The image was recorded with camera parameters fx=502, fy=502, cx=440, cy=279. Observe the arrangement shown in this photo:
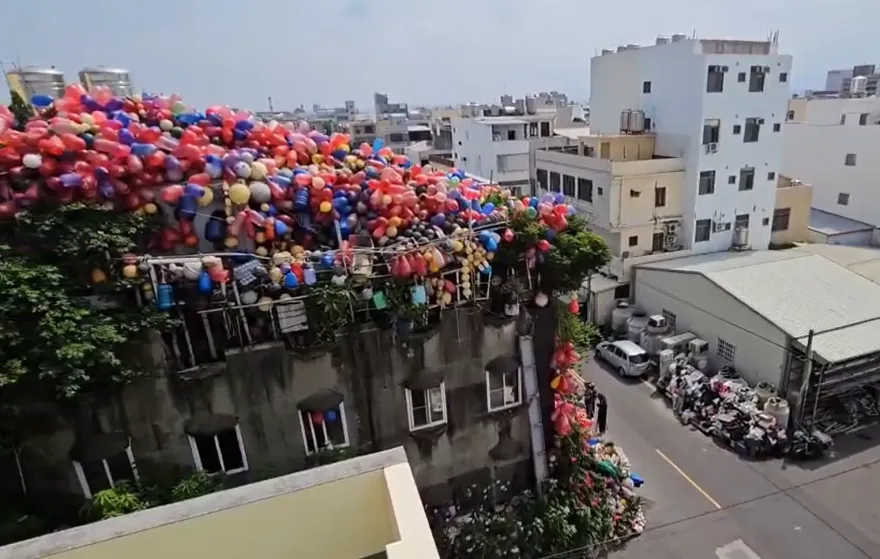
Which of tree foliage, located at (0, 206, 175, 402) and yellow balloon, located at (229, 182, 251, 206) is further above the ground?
yellow balloon, located at (229, 182, 251, 206)

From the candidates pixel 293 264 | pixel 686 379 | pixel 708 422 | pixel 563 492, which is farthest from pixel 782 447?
pixel 293 264

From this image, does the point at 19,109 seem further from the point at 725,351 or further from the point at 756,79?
the point at 756,79

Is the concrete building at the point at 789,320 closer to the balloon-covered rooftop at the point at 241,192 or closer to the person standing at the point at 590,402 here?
the person standing at the point at 590,402

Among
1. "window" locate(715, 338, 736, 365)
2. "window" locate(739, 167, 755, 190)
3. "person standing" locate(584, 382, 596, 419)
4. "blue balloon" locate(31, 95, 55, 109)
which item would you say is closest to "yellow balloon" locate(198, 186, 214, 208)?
"blue balloon" locate(31, 95, 55, 109)

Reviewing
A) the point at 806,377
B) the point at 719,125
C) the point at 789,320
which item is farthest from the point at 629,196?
the point at 806,377

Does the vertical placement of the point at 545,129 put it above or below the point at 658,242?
above

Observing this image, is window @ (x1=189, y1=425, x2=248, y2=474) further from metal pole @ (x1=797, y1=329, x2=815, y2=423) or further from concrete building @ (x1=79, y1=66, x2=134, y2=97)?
metal pole @ (x1=797, y1=329, x2=815, y2=423)

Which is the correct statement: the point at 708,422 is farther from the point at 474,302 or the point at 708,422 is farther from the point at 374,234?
the point at 374,234

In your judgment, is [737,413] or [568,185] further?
[568,185]
